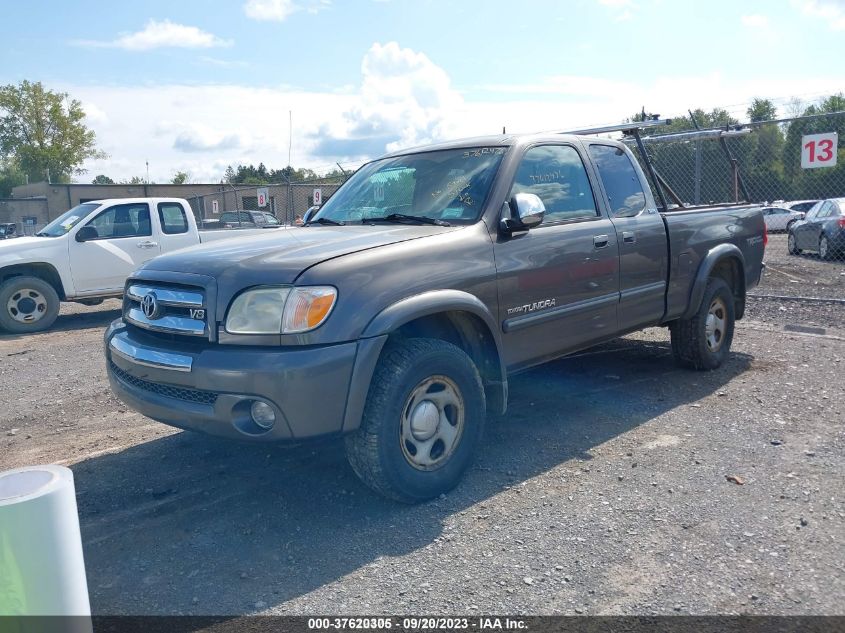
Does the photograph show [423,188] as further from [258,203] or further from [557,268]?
[258,203]

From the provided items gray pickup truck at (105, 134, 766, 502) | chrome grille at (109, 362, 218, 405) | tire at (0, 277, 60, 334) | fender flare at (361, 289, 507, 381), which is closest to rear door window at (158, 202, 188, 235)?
tire at (0, 277, 60, 334)

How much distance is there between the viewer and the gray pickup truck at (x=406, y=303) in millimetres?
3424

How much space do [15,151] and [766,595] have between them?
7558cm

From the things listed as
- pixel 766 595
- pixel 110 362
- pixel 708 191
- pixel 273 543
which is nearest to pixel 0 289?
pixel 110 362

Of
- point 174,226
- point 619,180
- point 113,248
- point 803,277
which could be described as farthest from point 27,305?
point 803,277

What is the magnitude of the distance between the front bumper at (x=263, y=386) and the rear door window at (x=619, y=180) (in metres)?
2.61

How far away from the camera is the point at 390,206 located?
4.78 m

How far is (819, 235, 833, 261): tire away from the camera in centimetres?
1535

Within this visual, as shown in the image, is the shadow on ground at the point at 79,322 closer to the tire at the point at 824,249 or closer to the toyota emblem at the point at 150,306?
the toyota emblem at the point at 150,306

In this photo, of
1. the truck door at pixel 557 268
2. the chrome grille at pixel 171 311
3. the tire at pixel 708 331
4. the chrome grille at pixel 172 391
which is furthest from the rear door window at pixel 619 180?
the chrome grille at pixel 172 391

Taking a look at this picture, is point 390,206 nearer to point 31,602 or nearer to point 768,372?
point 31,602

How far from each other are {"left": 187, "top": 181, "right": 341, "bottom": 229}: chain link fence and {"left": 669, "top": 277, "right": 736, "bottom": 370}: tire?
498 inches

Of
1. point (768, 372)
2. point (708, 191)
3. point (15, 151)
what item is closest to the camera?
point (768, 372)

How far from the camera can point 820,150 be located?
10516mm
